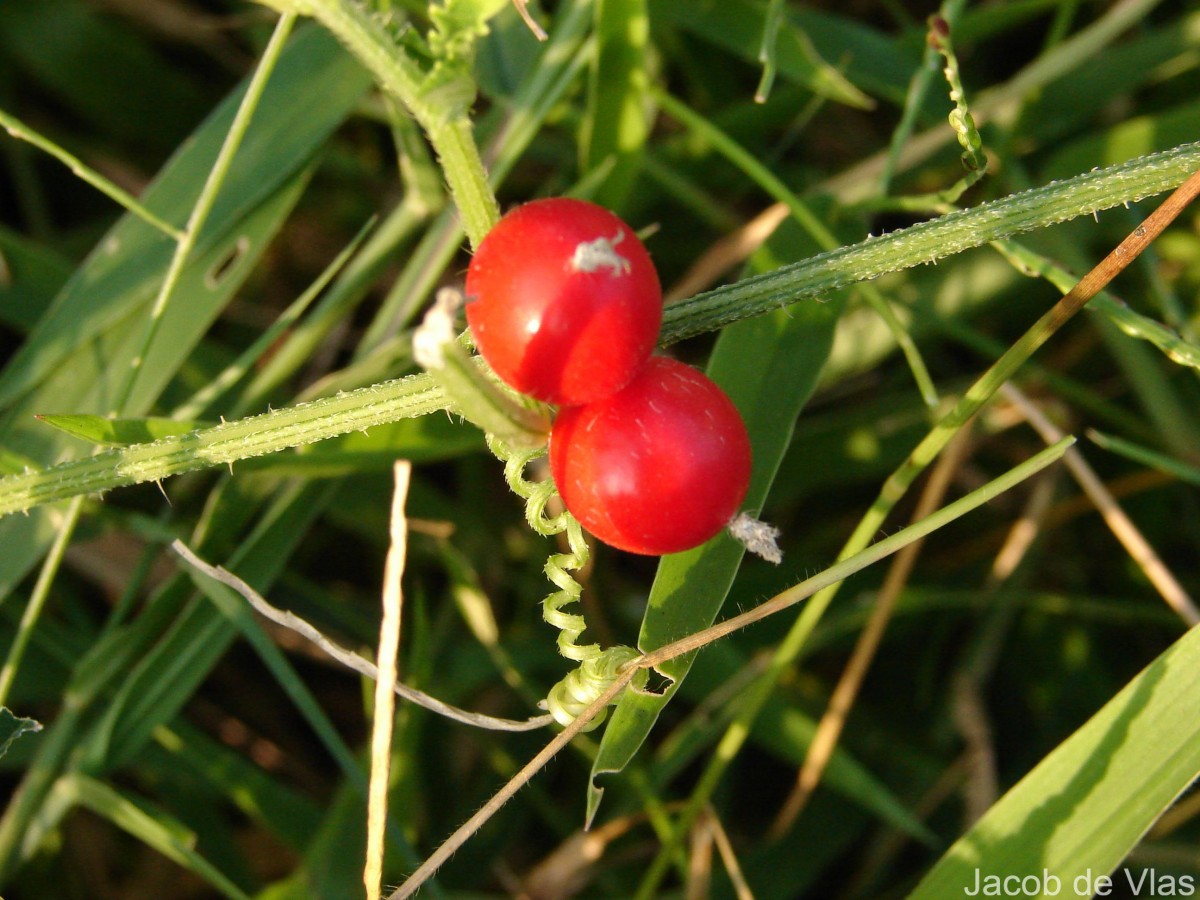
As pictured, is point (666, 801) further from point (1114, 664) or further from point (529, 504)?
point (529, 504)

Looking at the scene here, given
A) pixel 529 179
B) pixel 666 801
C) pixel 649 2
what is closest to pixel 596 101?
Answer: pixel 649 2

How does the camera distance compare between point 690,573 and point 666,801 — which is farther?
point 666,801

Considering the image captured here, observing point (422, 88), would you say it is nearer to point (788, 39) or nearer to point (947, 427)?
point (947, 427)

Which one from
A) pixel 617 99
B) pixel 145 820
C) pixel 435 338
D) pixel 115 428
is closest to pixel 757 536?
pixel 435 338

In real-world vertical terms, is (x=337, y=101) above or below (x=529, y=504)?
above

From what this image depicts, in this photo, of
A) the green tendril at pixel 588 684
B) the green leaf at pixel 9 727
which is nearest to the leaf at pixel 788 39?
the green tendril at pixel 588 684

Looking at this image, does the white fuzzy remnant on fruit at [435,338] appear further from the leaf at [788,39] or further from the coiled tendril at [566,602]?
the leaf at [788,39]
